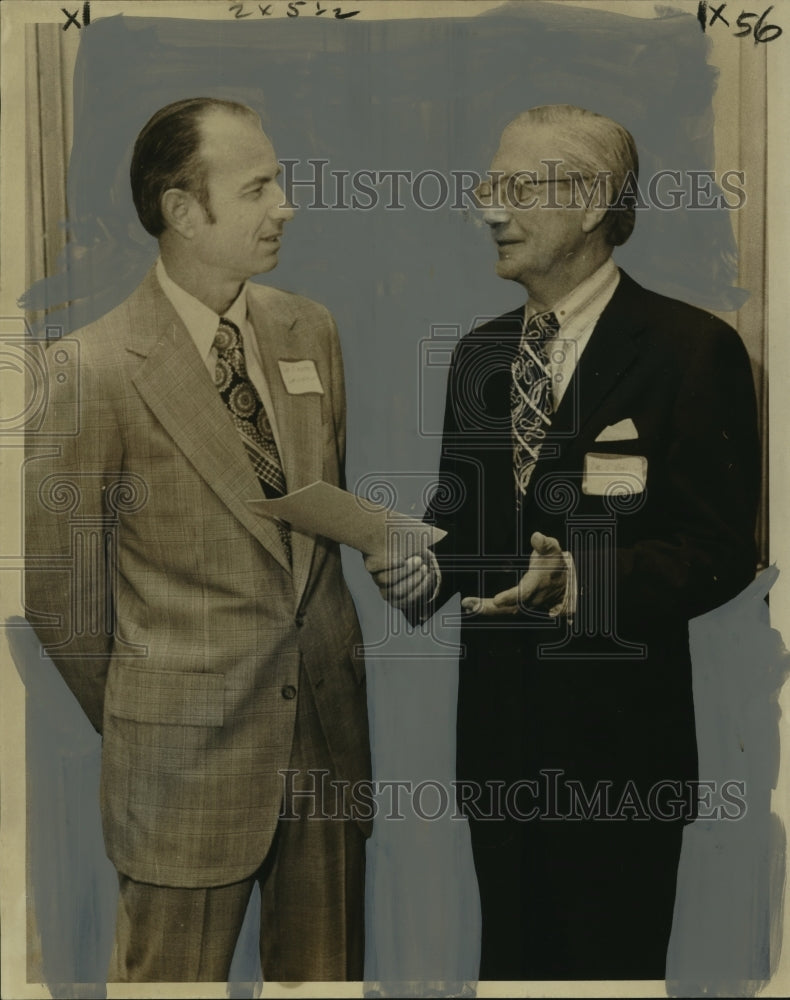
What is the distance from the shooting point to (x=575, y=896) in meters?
3.61

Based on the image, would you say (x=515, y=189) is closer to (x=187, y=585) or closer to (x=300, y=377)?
(x=300, y=377)

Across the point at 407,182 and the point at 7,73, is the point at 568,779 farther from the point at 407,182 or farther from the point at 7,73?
the point at 7,73

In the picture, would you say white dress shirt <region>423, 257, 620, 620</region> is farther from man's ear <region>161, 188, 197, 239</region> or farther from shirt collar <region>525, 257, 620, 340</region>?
man's ear <region>161, 188, 197, 239</region>

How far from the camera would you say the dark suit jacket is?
3.55 meters

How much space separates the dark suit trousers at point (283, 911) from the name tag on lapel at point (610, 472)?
0.88m

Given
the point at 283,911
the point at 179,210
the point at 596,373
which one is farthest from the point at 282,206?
the point at 283,911

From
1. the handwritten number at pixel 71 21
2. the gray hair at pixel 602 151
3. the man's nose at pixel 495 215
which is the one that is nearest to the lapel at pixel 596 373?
the gray hair at pixel 602 151

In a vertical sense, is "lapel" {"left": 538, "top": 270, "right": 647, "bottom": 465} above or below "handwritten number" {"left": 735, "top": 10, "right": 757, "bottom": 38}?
below

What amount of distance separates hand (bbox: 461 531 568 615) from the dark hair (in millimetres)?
1164

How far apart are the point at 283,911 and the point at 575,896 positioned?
0.74 metres

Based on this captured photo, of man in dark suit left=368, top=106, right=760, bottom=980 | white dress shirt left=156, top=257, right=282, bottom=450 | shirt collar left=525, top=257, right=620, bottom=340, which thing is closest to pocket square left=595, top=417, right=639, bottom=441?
man in dark suit left=368, top=106, right=760, bottom=980

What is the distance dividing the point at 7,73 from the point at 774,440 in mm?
2153

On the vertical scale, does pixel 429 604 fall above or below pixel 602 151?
below

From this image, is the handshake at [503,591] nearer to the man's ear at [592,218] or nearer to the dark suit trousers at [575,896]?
the dark suit trousers at [575,896]
